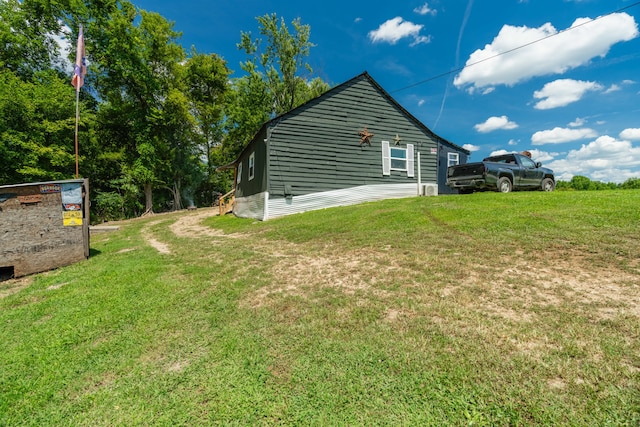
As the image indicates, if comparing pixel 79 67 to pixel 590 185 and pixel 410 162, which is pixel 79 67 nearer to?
pixel 410 162

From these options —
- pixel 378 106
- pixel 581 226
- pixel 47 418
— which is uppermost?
pixel 378 106

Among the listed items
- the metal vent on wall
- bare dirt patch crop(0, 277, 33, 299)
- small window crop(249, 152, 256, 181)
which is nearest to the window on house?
the metal vent on wall

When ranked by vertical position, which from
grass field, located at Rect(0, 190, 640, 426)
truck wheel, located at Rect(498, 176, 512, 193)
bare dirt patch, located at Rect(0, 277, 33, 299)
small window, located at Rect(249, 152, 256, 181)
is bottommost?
bare dirt patch, located at Rect(0, 277, 33, 299)

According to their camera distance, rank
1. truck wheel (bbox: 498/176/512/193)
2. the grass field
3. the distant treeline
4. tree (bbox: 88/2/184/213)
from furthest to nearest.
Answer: tree (bbox: 88/2/184/213), the distant treeline, truck wheel (bbox: 498/176/512/193), the grass field

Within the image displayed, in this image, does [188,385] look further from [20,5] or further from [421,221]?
[20,5]

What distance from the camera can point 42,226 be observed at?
6727 millimetres

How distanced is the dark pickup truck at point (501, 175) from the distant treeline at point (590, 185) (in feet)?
32.9

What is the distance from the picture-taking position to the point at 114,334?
3322 mm

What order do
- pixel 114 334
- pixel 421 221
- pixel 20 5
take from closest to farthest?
pixel 114 334 < pixel 421 221 < pixel 20 5

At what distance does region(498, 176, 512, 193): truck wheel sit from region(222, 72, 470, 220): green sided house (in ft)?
14.0

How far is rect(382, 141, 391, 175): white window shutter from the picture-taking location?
47.0ft

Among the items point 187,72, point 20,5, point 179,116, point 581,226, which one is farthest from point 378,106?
point 20,5

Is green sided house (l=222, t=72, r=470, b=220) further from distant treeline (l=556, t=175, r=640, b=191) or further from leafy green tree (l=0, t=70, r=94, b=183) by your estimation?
leafy green tree (l=0, t=70, r=94, b=183)

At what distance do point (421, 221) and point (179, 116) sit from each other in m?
27.2
